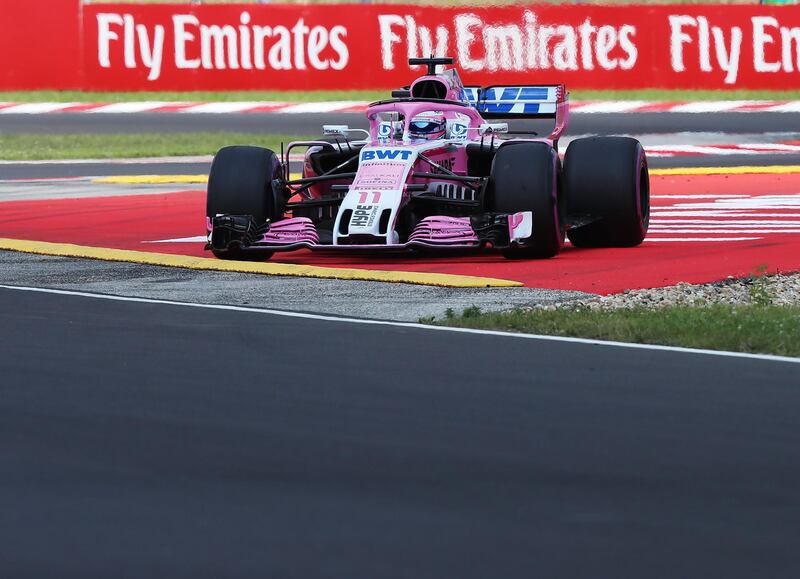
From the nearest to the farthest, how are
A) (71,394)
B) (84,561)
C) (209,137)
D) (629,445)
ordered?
(84,561) < (629,445) < (71,394) < (209,137)

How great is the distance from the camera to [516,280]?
12977 mm

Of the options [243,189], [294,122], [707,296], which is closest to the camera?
[707,296]

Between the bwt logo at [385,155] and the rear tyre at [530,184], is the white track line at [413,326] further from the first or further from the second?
the rear tyre at [530,184]

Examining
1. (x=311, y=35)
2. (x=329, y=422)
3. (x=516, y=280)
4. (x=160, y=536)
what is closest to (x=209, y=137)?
(x=311, y=35)

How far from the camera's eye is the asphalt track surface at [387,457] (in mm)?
5945

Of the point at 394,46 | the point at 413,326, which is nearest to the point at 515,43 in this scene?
the point at 394,46

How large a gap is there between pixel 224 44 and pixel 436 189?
17428 mm

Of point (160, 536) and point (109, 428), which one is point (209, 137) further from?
point (160, 536)

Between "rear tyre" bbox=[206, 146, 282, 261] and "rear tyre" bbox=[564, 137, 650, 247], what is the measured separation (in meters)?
2.21

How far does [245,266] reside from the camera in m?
13.9

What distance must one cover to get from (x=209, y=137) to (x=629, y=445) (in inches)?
859

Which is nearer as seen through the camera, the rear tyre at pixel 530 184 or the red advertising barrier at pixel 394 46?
the rear tyre at pixel 530 184

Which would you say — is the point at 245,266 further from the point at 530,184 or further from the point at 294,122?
the point at 294,122

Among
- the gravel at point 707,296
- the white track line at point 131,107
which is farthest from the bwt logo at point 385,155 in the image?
the white track line at point 131,107
